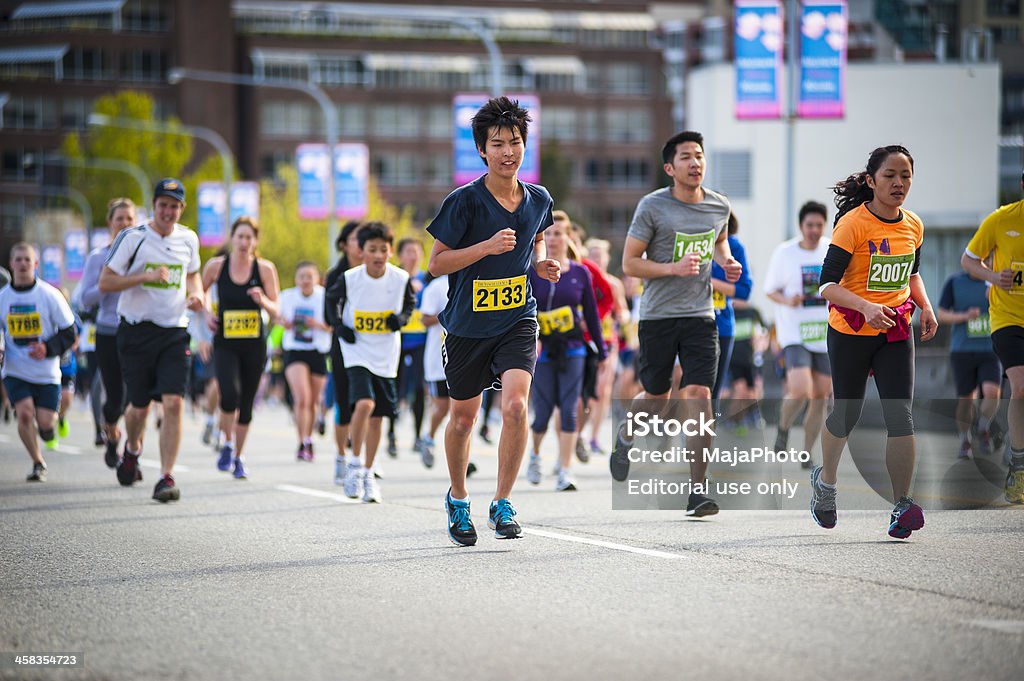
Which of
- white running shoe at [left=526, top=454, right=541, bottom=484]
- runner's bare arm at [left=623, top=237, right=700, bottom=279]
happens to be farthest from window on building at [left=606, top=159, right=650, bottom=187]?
runner's bare arm at [left=623, top=237, right=700, bottom=279]

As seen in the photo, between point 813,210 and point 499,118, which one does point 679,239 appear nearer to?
point 499,118

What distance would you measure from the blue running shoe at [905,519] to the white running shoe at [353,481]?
4312mm

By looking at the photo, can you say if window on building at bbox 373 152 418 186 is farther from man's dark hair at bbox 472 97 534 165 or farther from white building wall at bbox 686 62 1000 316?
man's dark hair at bbox 472 97 534 165

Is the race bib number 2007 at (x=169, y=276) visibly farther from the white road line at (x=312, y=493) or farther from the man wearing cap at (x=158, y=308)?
the white road line at (x=312, y=493)

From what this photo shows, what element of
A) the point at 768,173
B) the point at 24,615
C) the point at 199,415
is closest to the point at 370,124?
the point at 768,173

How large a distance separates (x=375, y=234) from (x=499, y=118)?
12.3ft

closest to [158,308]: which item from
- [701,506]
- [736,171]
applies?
[701,506]

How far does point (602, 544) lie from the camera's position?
8641 mm

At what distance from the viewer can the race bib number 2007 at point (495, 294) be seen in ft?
27.8

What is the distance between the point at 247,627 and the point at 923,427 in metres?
7.10

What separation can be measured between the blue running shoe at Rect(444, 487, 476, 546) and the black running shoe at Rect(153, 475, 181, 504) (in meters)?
3.50

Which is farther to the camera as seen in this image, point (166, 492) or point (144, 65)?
point (144, 65)

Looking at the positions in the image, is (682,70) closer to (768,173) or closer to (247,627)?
(768,173)

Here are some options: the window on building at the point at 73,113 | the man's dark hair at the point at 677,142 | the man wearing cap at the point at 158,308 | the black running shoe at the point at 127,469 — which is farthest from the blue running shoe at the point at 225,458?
the window on building at the point at 73,113
